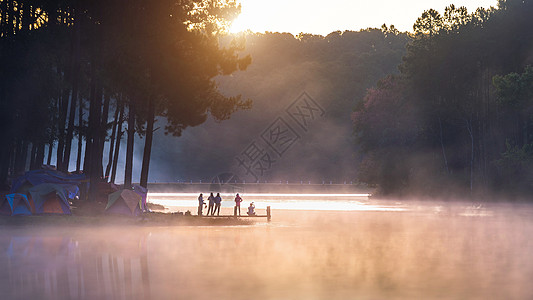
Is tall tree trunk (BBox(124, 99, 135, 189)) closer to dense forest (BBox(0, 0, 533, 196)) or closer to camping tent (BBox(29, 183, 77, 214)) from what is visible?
dense forest (BBox(0, 0, 533, 196))

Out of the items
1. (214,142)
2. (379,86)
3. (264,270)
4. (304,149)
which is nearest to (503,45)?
(379,86)

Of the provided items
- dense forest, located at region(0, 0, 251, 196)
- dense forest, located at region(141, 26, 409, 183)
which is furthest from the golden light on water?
dense forest, located at region(141, 26, 409, 183)

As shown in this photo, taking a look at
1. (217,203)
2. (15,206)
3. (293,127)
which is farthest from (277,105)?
(15,206)

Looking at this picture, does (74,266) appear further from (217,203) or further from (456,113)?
(456,113)

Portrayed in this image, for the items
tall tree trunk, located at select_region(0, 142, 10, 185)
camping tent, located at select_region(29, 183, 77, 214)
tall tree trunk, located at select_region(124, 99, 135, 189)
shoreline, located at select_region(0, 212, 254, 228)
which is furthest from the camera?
tall tree trunk, located at select_region(124, 99, 135, 189)

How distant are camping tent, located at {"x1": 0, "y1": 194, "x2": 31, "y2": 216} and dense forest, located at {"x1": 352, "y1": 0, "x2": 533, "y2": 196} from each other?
159 ft

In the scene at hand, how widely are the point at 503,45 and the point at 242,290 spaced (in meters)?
75.5

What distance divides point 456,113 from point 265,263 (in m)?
69.8

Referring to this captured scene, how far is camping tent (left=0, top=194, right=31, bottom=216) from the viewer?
4244 centimetres

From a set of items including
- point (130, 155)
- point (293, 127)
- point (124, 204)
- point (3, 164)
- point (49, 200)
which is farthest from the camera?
point (293, 127)

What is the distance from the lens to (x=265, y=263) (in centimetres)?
2222

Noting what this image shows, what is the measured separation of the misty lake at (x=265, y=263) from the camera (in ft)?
53.6

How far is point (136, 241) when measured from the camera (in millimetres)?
30234

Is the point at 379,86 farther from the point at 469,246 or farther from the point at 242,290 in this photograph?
the point at 242,290
